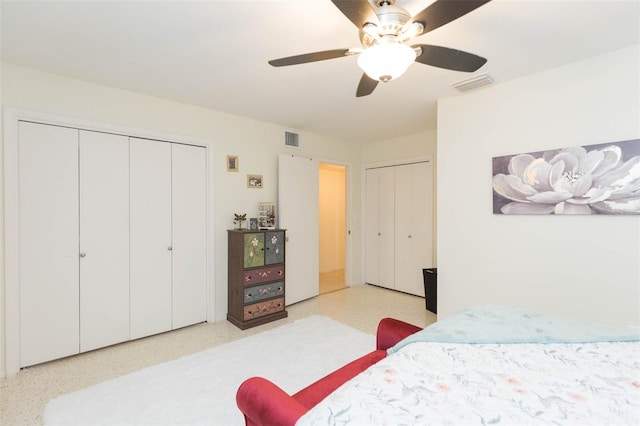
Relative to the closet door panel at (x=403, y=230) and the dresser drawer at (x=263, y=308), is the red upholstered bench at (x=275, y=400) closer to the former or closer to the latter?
the dresser drawer at (x=263, y=308)

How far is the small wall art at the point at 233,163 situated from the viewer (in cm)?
347

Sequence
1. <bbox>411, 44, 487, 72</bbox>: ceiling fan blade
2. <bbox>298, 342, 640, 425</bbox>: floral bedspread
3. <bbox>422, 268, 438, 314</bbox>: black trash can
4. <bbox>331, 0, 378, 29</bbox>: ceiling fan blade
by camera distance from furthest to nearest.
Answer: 1. <bbox>422, 268, 438, 314</bbox>: black trash can
2. <bbox>411, 44, 487, 72</bbox>: ceiling fan blade
3. <bbox>331, 0, 378, 29</bbox>: ceiling fan blade
4. <bbox>298, 342, 640, 425</bbox>: floral bedspread

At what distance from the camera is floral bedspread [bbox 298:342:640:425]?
87 cm

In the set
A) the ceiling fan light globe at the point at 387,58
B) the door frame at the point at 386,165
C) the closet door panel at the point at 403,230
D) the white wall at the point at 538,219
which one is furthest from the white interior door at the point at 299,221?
the ceiling fan light globe at the point at 387,58

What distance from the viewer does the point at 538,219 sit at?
96.3 inches

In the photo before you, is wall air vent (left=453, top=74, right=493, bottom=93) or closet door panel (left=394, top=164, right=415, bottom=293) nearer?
wall air vent (left=453, top=74, right=493, bottom=93)

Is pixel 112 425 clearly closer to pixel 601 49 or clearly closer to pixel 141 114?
pixel 141 114

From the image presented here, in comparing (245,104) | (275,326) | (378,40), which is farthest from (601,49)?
(275,326)

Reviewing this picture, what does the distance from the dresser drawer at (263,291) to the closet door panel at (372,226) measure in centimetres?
199

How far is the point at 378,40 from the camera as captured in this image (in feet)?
4.98

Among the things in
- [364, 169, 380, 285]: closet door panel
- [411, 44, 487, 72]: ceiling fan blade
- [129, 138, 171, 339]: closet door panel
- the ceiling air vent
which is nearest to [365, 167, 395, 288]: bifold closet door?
[364, 169, 380, 285]: closet door panel

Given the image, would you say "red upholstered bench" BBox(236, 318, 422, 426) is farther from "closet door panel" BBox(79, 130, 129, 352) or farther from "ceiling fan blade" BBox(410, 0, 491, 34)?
"closet door panel" BBox(79, 130, 129, 352)

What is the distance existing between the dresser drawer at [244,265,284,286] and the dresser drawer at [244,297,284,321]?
10.0 inches

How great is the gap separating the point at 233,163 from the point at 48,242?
1855 millimetres
